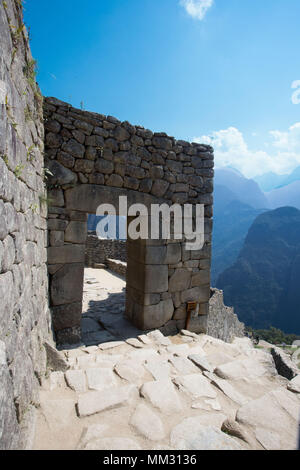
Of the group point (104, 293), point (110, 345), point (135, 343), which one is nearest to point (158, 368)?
point (135, 343)

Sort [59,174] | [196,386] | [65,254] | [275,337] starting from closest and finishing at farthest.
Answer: [196,386], [59,174], [65,254], [275,337]

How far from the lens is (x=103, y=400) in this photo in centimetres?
199

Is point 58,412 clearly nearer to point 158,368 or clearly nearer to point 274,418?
point 158,368

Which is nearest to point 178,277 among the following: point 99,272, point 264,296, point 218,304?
point 99,272

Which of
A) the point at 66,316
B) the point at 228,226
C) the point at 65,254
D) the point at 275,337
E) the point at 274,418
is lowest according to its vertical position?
the point at 275,337

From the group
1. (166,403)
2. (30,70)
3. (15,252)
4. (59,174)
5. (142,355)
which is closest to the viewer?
(15,252)

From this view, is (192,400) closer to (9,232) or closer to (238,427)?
(238,427)

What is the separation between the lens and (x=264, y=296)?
55.8m

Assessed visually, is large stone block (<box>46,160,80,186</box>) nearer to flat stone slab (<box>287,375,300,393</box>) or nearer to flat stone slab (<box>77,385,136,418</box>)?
flat stone slab (<box>77,385,136,418</box>)

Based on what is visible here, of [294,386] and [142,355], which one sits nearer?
[294,386]

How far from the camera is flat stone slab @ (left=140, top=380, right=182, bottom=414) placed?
1.95 metres

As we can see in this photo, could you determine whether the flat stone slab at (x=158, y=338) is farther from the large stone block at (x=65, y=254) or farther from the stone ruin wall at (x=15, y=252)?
the stone ruin wall at (x=15, y=252)

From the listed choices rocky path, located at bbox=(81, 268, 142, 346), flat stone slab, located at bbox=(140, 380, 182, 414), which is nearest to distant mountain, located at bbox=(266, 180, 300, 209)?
rocky path, located at bbox=(81, 268, 142, 346)

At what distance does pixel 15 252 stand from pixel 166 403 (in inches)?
69.7
